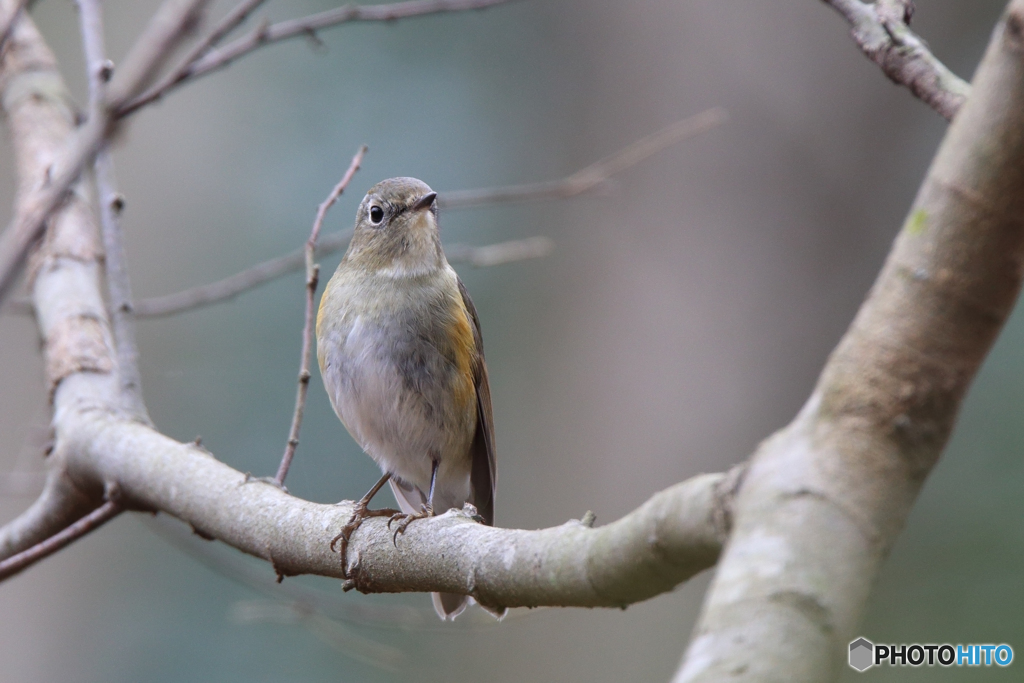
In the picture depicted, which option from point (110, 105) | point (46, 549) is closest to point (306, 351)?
point (46, 549)

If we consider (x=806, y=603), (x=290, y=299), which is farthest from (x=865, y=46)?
(x=290, y=299)

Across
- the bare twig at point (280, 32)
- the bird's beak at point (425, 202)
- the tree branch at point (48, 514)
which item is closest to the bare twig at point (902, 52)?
the bare twig at point (280, 32)

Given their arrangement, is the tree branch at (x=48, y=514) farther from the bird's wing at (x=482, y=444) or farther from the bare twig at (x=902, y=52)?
the bare twig at (x=902, y=52)

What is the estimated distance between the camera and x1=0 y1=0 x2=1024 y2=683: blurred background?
5.24 metres

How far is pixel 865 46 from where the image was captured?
6.09 ft

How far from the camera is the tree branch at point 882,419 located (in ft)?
2.85

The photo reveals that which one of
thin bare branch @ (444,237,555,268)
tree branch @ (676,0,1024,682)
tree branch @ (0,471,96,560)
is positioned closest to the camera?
tree branch @ (676,0,1024,682)

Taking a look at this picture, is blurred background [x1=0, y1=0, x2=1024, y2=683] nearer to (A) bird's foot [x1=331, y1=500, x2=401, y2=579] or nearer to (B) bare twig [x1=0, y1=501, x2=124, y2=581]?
(B) bare twig [x1=0, y1=501, x2=124, y2=581]

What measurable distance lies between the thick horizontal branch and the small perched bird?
0.81 metres

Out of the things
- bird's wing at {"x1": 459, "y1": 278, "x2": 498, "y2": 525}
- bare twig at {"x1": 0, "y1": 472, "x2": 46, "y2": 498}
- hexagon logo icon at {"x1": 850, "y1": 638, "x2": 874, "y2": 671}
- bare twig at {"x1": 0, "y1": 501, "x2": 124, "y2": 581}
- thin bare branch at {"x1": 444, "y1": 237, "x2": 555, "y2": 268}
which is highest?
thin bare branch at {"x1": 444, "y1": 237, "x2": 555, "y2": 268}

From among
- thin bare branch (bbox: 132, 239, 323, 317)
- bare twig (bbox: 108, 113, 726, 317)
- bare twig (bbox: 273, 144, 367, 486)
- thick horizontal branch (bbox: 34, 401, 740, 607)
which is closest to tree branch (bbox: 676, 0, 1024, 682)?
thick horizontal branch (bbox: 34, 401, 740, 607)

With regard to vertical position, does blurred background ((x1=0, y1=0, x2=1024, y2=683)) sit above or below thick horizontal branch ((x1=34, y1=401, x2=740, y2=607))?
above

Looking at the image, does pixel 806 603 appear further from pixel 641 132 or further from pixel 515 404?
pixel 515 404

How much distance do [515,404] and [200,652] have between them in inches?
110
